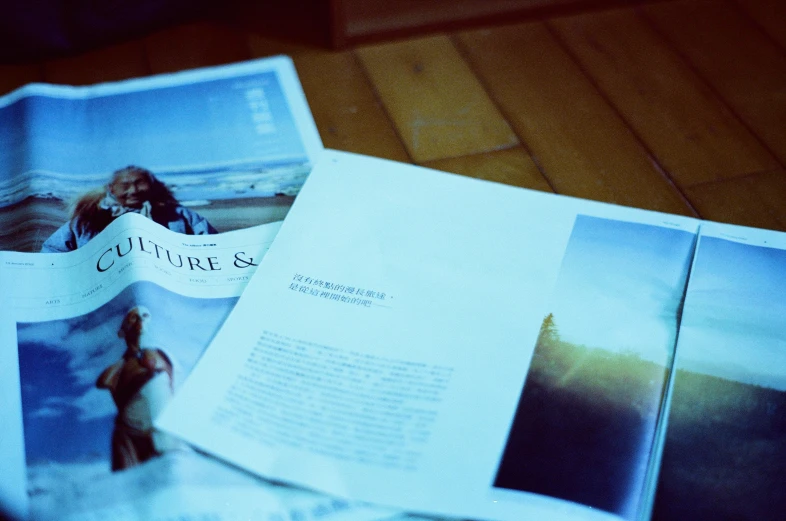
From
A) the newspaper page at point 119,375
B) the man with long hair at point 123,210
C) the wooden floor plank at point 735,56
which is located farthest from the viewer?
the wooden floor plank at point 735,56

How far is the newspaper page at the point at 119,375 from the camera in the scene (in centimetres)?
41

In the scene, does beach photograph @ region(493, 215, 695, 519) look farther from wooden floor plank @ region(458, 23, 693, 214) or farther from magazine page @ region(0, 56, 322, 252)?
magazine page @ region(0, 56, 322, 252)

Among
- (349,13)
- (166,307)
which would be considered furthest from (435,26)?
(166,307)

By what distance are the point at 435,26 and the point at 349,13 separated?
9cm

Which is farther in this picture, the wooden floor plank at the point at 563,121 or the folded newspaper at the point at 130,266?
the wooden floor plank at the point at 563,121

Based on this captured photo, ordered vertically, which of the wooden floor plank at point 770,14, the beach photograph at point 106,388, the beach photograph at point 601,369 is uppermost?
the wooden floor plank at point 770,14

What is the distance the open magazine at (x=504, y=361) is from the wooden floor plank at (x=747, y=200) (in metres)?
0.02

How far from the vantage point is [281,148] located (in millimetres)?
616

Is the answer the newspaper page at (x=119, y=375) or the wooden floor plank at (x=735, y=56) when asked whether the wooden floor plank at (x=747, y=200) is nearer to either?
the wooden floor plank at (x=735, y=56)

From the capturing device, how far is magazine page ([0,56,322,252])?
0.56 metres

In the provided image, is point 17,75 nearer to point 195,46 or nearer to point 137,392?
point 195,46

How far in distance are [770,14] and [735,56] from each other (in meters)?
0.09

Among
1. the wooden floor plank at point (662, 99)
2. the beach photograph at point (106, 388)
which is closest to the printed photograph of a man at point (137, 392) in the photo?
the beach photograph at point (106, 388)

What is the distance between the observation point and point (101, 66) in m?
0.71
